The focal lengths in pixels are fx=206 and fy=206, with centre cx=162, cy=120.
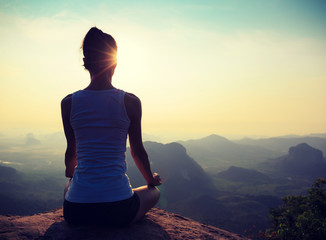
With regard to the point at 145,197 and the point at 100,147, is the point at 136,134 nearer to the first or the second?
the point at 100,147

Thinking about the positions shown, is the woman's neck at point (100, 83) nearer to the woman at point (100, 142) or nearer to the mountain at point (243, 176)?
the woman at point (100, 142)

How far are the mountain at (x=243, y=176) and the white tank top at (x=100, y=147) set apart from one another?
12901 cm

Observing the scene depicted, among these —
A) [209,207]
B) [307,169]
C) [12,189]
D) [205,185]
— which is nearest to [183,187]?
[205,185]

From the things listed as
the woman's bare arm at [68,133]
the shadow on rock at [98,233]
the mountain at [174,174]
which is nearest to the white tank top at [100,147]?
the woman's bare arm at [68,133]

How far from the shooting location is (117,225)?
306 cm

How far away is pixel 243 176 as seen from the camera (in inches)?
4904

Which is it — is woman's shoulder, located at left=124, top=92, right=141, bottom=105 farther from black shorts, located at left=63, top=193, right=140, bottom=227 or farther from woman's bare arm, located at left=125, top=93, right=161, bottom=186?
black shorts, located at left=63, top=193, right=140, bottom=227

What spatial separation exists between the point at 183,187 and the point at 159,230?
99.1 m

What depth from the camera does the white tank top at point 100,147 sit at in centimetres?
260

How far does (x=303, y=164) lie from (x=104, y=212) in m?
176

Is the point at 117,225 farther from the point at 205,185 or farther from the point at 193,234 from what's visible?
the point at 205,185

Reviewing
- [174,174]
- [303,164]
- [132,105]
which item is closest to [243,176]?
[174,174]

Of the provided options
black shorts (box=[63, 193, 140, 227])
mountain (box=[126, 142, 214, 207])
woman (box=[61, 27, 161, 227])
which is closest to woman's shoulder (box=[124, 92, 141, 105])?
woman (box=[61, 27, 161, 227])

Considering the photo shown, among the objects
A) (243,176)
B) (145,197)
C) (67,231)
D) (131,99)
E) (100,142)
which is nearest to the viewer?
(100,142)
